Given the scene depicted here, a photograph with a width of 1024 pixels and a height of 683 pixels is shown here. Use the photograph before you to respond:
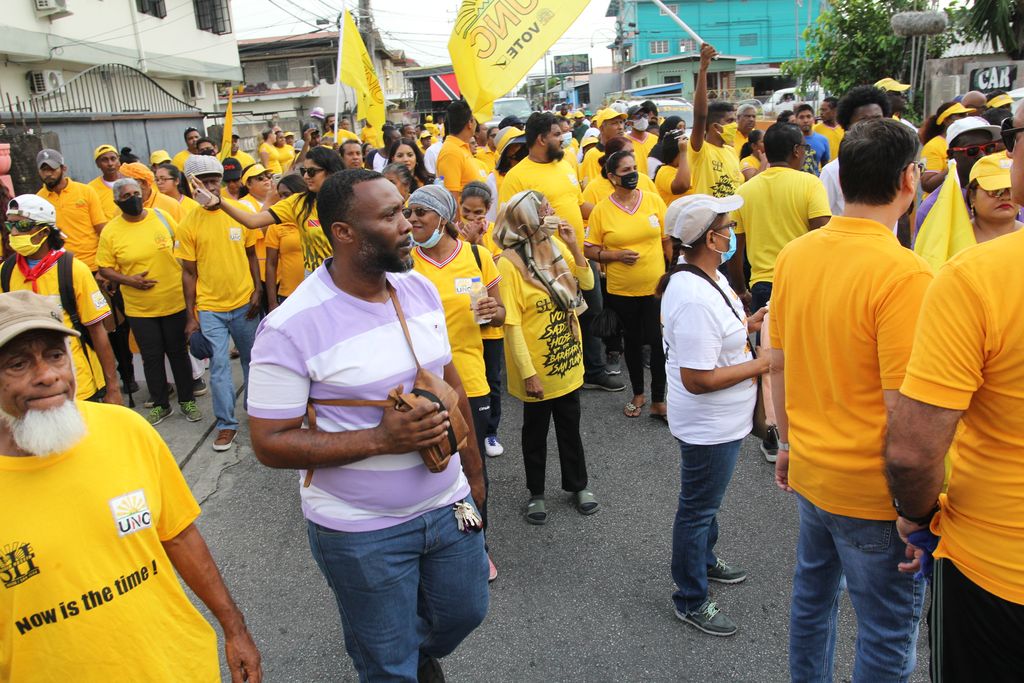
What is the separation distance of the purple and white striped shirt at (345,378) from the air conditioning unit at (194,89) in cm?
2774

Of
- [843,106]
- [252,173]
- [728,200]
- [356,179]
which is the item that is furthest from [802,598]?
[252,173]

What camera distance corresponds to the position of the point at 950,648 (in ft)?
6.56

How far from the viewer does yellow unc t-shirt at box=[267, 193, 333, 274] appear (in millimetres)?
5516

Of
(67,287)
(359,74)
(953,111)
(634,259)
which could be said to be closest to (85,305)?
(67,287)

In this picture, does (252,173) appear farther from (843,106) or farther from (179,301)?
(843,106)

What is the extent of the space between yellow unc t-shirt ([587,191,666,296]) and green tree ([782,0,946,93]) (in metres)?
13.4

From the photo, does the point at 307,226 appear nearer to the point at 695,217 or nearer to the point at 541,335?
the point at 541,335

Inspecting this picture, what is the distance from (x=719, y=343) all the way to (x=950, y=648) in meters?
1.49

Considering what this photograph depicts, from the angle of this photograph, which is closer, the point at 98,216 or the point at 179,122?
the point at 98,216

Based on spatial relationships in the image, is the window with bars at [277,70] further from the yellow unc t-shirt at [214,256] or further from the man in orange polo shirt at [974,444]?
the man in orange polo shirt at [974,444]

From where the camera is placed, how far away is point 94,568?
1983 millimetres

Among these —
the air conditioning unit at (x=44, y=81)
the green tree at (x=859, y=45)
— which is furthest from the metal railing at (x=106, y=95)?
the green tree at (x=859, y=45)

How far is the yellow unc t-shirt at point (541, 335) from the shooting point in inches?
172

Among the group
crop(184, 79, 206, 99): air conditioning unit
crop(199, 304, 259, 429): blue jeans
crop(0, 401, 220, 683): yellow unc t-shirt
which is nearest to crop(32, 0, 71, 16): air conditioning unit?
crop(184, 79, 206, 99): air conditioning unit
